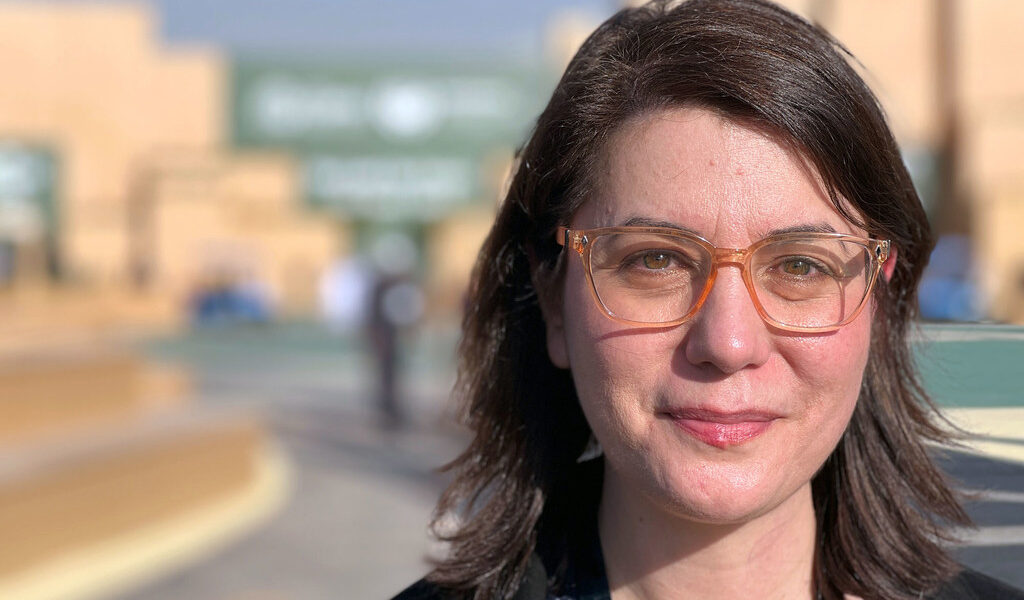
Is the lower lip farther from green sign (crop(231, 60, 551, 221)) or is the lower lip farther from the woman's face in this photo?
green sign (crop(231, 60, 551, 221))

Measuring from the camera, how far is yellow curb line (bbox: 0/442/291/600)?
4.75 meters

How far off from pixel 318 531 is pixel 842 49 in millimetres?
5084

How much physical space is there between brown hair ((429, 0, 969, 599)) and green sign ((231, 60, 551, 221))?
18.6 meters

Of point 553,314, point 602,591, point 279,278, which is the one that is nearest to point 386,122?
point 279,278

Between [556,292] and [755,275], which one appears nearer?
[755,275]

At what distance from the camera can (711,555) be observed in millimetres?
1283

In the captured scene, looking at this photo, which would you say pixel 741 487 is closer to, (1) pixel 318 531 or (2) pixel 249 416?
(1) pixel 318 531

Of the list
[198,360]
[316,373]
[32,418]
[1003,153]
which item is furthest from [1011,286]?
[32,418]

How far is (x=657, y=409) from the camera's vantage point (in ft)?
3.88

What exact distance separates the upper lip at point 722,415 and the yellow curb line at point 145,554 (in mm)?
4097

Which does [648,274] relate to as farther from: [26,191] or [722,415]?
[26,191]

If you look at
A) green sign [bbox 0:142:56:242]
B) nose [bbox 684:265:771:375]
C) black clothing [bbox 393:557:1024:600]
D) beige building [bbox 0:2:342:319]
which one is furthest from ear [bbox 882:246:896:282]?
green sign [bbox 0:142:56:242]

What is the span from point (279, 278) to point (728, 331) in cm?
2538

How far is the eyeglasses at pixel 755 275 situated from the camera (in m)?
1.17
